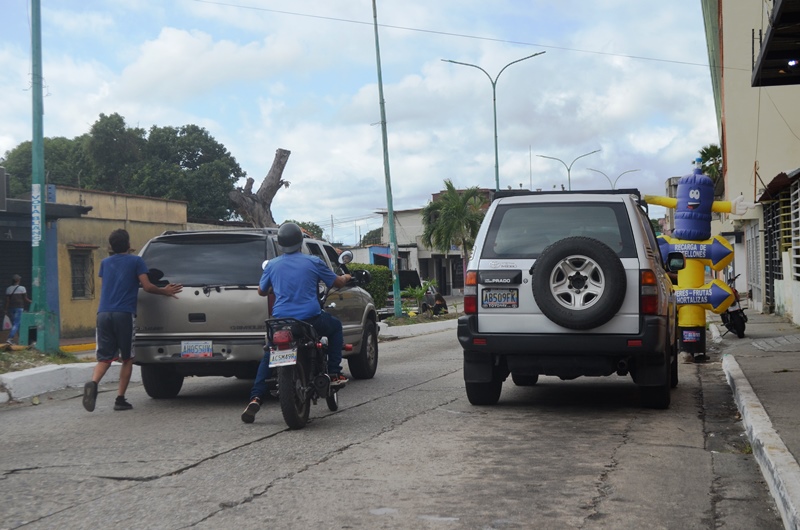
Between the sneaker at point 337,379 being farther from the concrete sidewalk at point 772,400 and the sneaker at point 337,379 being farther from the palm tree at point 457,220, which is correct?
the palm tree at point 457,220

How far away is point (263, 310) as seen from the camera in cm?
920

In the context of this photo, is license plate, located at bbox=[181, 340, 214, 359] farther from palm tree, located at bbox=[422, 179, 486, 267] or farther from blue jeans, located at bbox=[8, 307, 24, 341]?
palm tree, located at bbox=[422, 179, 486, 267]

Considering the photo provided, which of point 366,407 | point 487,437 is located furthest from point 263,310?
point 487,437

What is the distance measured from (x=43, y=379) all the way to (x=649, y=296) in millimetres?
6890

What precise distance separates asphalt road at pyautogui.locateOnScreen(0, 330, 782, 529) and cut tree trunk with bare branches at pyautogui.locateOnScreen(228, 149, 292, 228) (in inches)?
402

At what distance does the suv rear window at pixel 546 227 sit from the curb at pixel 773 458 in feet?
5.97

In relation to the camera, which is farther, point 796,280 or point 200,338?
point 796,280

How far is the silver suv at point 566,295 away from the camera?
8.01 meters

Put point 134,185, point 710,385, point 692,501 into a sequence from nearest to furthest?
point 692,501 → point 710,385 → point 134,185

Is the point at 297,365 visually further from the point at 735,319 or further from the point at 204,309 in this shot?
the point at 735,319

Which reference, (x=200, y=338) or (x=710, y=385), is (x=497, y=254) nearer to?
(x=200, y=338)

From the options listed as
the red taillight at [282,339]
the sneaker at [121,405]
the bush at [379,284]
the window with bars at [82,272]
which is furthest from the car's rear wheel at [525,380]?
the window with bars at [82,272]

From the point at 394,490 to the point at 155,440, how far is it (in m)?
2.64

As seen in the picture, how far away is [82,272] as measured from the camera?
3150 cm
